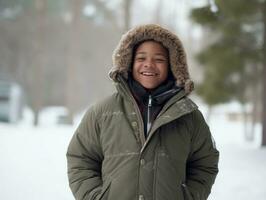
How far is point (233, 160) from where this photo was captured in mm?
7617

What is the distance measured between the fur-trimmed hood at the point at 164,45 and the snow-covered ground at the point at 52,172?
2.86 m

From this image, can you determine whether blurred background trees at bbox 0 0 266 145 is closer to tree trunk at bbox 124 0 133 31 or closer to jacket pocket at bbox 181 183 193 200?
tree trunk at bbox 124 0 133 31

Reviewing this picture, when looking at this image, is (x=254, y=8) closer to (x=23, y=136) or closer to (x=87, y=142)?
(x=23, y=136)

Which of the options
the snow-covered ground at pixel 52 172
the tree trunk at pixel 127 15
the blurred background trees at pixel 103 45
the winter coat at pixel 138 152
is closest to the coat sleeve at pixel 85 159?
the winter coat at pixel 138 152

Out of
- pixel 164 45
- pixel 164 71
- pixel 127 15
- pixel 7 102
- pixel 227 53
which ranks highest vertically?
pixel 127 15

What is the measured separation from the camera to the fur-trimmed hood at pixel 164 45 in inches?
93.0

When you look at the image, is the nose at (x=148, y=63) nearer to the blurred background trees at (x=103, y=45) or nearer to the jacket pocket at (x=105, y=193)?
the jacket pocket at (x=105, y=193)

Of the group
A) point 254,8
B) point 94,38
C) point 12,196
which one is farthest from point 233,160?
point 94,38

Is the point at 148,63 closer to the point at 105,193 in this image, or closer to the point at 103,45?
the point at 105,193

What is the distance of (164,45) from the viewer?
2379mm

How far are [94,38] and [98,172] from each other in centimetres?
3062

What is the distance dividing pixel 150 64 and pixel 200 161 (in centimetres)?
55

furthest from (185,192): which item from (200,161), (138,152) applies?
(138,152)

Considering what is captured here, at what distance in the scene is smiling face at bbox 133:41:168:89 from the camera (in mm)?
2301
